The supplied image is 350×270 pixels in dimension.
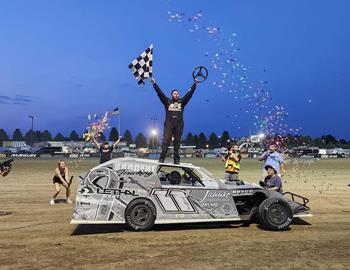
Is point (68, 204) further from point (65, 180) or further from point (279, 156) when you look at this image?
point (279, 156)

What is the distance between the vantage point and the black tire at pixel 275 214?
326 inches

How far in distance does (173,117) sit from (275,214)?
3.03m

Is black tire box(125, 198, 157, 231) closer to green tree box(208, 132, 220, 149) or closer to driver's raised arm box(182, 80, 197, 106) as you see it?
driver's raised arm box(182, 80, 197, 106)

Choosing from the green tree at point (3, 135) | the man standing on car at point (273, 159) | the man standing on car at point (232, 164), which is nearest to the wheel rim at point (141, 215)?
the man standing on car at point (232, 164)

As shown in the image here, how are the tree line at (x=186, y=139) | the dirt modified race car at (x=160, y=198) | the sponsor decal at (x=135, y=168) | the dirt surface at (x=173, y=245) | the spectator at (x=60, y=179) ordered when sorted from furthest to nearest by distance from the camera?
the tree line at (x=186, y=139)
the spectator at (x=60, y=179)
the sponsor decal at (x=135, y=168)
the dirt modified race car at (x=160, y=198)
the dirt surface at (x=173, y=245)

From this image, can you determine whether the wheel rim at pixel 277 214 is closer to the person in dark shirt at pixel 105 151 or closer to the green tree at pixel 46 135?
the person in dark shirt at pixel 105 151

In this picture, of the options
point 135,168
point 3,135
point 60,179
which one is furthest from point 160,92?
point 3,135

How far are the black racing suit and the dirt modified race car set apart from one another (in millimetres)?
1036

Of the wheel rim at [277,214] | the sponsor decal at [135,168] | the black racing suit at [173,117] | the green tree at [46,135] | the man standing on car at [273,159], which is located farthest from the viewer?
the green tree at [46,135]

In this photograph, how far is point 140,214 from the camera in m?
8.05

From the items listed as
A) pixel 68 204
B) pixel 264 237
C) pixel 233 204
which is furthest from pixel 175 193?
pixel 68 204

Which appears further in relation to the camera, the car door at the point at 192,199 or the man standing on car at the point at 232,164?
the man standing on car at the point at 232,164

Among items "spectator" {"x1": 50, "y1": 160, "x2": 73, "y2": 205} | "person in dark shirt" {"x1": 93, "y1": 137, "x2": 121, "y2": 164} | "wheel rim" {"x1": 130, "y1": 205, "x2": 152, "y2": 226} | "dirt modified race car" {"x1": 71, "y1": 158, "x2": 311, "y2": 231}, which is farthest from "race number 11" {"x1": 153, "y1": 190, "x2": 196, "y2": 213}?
"spectator" {"x1": 50, "y1": 160, "x2": 73, "y2": 205}

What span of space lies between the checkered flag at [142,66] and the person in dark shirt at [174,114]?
0.70 feet
